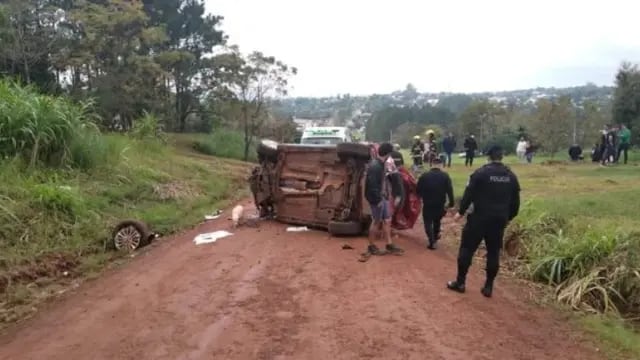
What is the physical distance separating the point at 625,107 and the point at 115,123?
86.3ft

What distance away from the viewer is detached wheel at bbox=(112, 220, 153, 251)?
11414 millimetres

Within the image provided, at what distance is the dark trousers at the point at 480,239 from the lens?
335 inches

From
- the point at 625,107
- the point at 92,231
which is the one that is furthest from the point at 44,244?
the point at 625,107

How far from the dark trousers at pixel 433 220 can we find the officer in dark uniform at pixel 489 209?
9.08 feet

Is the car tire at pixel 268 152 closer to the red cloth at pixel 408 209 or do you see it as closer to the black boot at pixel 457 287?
the red cloth at pixel 408 209

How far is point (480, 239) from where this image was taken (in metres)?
8.62

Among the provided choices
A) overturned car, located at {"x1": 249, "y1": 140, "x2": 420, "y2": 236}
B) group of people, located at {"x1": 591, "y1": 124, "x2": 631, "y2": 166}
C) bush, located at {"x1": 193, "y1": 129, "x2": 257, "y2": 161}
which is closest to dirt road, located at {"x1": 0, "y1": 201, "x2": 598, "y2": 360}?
overturned car, located at {"x1": 249, "y1": 140, "x2": 420, "y2": 236}

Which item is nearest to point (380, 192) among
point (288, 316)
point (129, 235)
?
point (288, 316)

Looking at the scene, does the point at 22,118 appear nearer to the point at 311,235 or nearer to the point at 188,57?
the point at 311,235

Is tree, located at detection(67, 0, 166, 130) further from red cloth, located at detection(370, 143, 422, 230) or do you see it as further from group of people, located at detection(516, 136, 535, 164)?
red cloth, located at detection(370, 143, 422, 230)

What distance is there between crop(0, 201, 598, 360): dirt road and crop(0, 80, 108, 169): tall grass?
4.47 m

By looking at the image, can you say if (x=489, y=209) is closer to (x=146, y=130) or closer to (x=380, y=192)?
(x=380, y=192)

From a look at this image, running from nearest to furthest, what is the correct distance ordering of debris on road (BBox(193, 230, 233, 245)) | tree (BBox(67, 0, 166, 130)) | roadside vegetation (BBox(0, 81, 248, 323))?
roadside vegetation (BBox(0, 81, 248, 323)) → debris on road (BBox(193, 230, 233, 245)) → tree (BBox(67, 0, 166, 130))

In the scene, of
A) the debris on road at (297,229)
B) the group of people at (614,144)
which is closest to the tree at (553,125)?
the group of people at (614,144)
